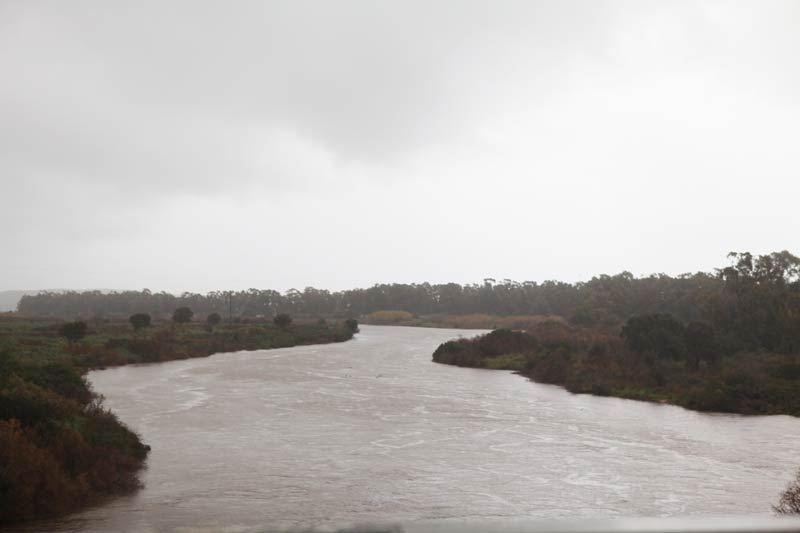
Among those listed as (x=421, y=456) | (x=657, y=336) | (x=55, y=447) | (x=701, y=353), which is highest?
(x=657, y=336)

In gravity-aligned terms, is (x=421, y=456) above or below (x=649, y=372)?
below

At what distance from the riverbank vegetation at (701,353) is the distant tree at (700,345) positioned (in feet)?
0.18

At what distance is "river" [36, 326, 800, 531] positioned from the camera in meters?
13.3

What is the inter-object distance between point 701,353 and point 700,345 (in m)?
0.49

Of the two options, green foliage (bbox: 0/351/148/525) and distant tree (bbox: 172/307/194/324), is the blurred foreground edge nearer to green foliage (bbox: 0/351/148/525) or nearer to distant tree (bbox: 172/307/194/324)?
green foliage (bbox: 0/351/148/525)

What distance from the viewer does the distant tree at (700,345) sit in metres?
36.1

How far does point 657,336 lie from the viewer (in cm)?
3812

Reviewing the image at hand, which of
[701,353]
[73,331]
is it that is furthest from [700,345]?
[73,331]

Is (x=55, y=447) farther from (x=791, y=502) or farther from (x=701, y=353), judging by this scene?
(x=701, y=353)

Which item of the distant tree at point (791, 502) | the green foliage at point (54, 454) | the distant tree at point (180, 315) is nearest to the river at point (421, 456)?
the green foliage at point (54, 454)

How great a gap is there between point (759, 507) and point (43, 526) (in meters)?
14.3

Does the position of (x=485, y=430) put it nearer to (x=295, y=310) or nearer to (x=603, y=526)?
(x=603, y=526)

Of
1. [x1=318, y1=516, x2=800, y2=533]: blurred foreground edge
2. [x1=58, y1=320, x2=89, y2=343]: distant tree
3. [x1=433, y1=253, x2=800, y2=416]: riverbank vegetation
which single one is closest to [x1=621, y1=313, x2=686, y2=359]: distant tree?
[x1=433, y1=253, x2=800, y2=416]: riverbank vegetation

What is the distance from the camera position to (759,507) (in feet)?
45.1
